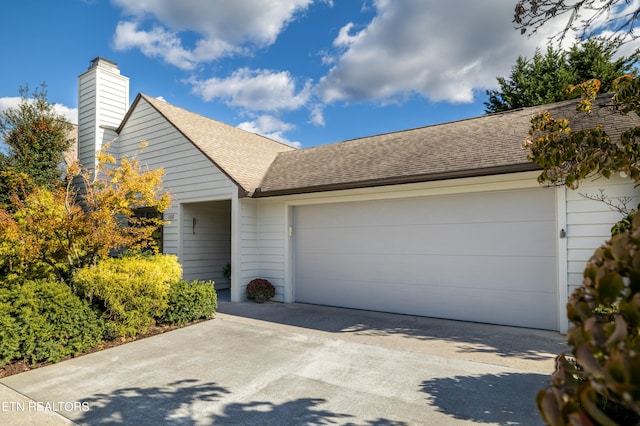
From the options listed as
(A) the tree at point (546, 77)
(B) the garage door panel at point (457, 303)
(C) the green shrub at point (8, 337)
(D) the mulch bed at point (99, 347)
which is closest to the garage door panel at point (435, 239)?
(B) the garage door panel at point (457, 303)

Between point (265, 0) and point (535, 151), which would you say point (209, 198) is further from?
point (535, 151)

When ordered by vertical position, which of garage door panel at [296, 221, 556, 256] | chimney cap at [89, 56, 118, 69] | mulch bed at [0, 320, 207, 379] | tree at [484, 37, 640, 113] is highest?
tree at [484, 37, 640, 113]

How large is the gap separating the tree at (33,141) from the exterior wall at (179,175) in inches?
70.9

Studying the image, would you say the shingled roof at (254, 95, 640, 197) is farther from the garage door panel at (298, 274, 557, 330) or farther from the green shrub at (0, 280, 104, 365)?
the green shrub at (0, 280, 104, 365)

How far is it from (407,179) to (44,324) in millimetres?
6272

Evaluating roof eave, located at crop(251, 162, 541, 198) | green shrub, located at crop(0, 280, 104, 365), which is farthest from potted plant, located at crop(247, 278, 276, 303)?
green shrub, located at crop(0, 280, 104, 365)

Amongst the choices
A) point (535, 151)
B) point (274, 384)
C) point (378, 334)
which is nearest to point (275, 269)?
point (378, 334)

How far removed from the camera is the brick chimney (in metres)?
11.0

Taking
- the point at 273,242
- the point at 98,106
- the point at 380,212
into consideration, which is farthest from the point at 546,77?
the point at 98,106

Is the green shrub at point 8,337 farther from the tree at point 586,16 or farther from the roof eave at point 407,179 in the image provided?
the tree at point 586,16

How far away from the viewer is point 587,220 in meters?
5.88

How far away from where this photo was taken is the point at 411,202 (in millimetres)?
7582

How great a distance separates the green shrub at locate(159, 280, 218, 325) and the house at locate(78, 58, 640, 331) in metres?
1.76

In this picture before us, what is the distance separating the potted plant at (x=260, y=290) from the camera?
344 inches
